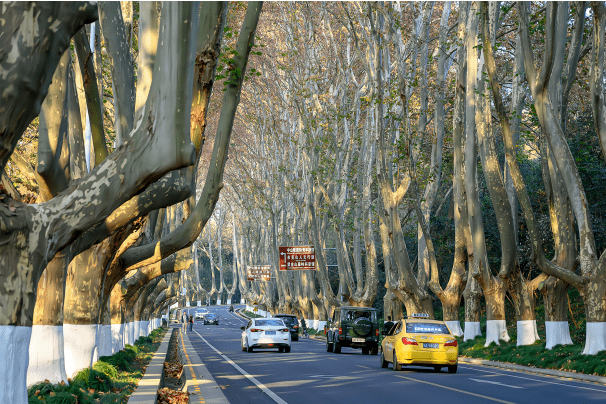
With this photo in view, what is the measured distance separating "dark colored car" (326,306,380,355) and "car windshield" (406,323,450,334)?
9121 millimetres

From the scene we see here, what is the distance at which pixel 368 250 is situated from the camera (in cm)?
3409

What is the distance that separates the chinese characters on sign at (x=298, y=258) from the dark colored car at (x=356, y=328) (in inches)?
559

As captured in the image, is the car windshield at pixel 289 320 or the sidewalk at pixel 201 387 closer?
the sidewalk at pixel 201 387

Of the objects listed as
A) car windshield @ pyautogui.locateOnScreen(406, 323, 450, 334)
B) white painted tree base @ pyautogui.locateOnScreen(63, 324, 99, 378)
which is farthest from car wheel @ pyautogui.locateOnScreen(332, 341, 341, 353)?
white painted tree base @ pyautogui.locateOnScreen(63, 324, 99, 378)

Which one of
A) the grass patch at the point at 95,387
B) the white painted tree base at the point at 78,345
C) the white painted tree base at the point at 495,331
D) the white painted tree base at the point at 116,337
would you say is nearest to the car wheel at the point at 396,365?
the white painted tree base at the point at 495,331

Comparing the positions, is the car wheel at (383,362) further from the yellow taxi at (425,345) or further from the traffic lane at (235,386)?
the traffic lane at (235,386)

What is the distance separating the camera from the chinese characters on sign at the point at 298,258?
43.5m

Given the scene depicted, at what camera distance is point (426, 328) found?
19016mm

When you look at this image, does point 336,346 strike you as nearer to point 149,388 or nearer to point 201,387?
point 201,387

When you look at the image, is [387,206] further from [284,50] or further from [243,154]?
[243,154]

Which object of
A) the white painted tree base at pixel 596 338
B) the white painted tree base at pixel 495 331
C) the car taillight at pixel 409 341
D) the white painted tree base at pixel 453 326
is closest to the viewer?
the white painted tree base at pixel 596 338

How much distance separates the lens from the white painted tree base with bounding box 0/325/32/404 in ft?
22.9

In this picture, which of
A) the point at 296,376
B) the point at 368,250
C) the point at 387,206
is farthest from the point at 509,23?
the point at 296,376

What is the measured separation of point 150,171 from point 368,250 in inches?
1052
